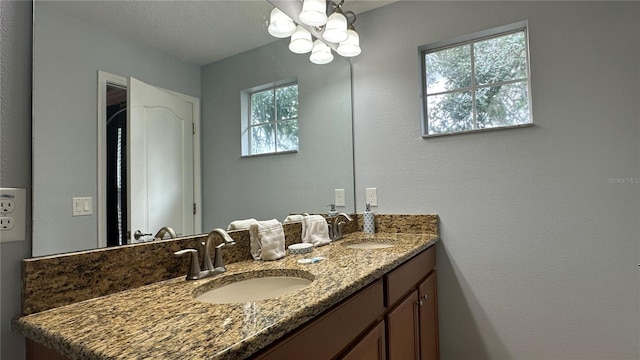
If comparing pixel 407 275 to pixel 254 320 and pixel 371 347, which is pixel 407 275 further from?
pixel 254 320

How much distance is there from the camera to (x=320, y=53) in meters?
1.92

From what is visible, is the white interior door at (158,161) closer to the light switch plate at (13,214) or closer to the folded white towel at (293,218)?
the light switch plate at (13,214)

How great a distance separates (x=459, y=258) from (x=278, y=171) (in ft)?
3.76

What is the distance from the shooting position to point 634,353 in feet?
4.76

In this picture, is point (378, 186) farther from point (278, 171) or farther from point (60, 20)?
point (60, 20)

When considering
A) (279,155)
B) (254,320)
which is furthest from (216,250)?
(279,155)

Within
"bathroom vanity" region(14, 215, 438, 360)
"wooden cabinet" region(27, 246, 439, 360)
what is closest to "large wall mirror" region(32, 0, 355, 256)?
"bathroom vanity" region(14, 215, 438, 360)

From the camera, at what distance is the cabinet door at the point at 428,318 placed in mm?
1566

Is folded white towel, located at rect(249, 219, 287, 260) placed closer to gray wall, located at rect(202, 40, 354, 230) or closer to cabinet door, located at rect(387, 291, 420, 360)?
gray wall, located at rect(202, 40, 354, 230)

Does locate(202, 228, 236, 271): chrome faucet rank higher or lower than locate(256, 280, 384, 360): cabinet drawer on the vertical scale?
higher

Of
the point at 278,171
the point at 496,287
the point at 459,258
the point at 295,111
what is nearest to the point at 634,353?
the point at 496,287

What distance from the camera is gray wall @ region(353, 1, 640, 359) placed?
1.48 m

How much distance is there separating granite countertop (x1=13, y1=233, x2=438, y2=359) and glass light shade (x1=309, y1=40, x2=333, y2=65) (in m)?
1.36

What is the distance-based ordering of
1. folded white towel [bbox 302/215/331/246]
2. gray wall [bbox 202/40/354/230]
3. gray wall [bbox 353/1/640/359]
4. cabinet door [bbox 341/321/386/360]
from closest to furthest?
cabinet door [bbox 341/321/386/360] → gray wall [bbox 202/40/354/230] → gray wall [bbox 353/1/640/359] → folded white towel [bbox 302/215/331/246]
